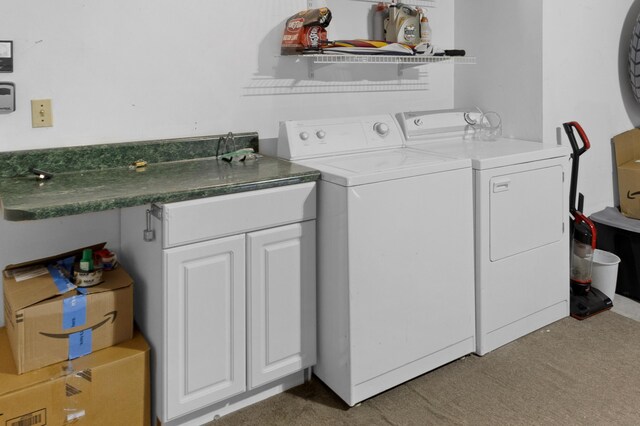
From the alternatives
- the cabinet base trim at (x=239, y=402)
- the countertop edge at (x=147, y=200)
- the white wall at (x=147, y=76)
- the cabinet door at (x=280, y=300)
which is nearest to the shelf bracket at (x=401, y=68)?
the white wall at (x=147, y=76)

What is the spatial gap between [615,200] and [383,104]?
1.73 meters

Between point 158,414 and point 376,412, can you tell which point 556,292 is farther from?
point 158,414

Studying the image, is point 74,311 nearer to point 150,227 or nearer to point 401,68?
point 150,227

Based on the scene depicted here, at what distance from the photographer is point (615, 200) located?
3.42 metres

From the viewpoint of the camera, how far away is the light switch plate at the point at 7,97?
74.9 inches

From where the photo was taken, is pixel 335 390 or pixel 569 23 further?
pixel 569 23

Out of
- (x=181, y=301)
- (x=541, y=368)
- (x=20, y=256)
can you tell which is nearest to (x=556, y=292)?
(x=541, y=368)

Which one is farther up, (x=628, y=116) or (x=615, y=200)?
(x=628, y=116)

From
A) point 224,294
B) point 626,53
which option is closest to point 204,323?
point 224,294

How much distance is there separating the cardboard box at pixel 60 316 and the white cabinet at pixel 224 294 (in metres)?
0.11

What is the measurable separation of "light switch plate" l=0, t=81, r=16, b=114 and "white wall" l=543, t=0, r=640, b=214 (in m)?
2.51

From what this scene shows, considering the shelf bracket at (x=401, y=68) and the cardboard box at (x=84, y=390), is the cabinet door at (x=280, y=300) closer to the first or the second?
the cardboard box at (x=84, y=390)

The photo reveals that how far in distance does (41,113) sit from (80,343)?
888 mm

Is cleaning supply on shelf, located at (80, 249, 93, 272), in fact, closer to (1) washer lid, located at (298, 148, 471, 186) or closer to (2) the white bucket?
(1) washer lid, located at (298, 148, 471, 186)
